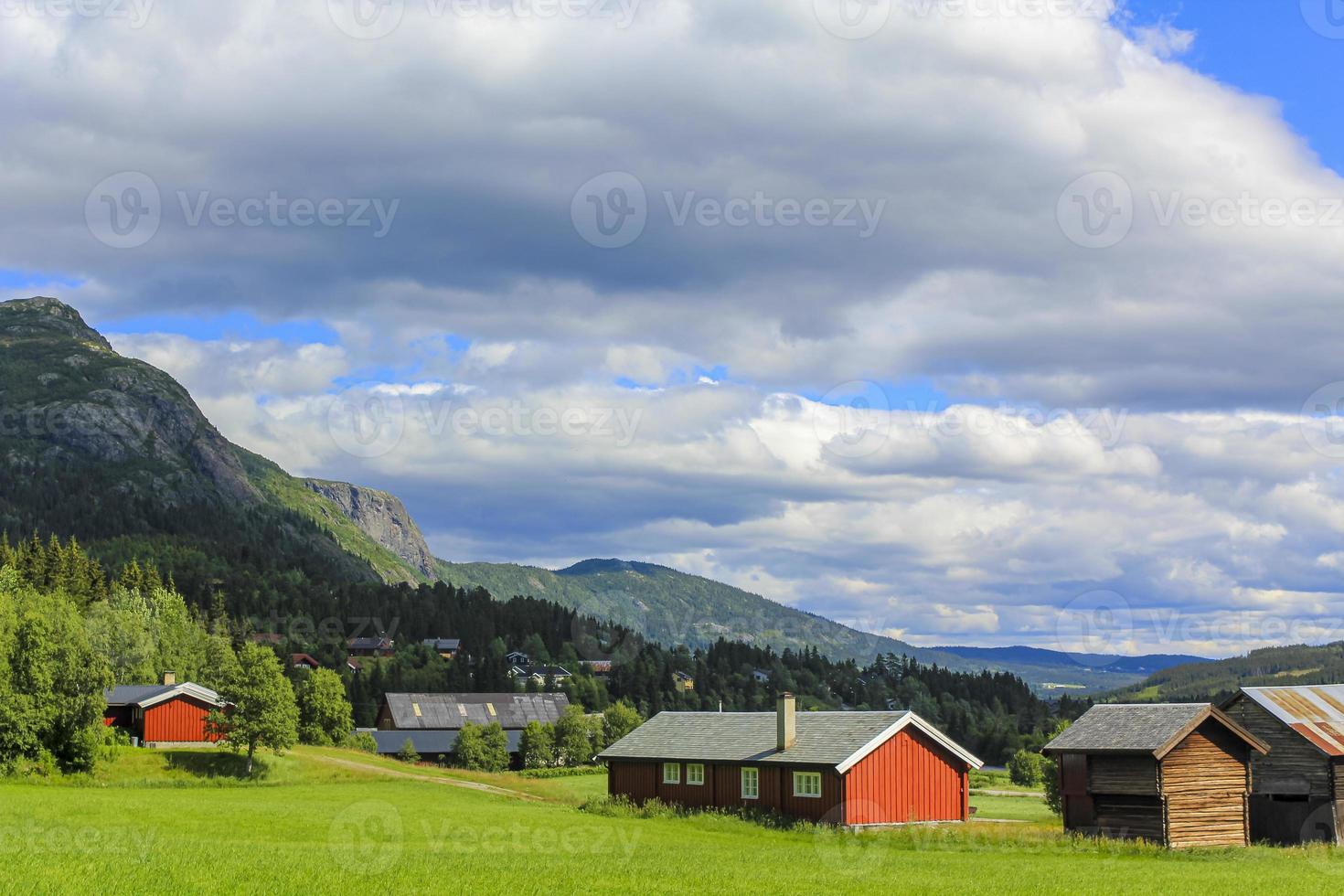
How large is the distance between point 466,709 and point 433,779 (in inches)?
2753

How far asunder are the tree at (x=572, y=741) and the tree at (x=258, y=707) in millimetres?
46653

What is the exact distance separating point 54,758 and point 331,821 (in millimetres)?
34200

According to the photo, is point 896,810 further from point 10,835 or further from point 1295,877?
point 10,835

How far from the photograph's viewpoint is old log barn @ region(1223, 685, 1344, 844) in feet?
182

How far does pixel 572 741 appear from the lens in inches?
5079

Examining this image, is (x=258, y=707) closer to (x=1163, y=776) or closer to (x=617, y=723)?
(x=1163, y=776)

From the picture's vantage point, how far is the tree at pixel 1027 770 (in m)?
119

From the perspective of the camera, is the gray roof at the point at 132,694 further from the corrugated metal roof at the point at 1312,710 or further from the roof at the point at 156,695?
the corrugated metal roof at the point at 1312,710

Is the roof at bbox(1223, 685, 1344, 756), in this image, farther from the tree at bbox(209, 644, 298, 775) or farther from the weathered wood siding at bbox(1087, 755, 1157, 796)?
the tree at bbox(209, 644, 298, 775)

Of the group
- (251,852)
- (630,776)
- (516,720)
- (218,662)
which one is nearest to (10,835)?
(251,852)

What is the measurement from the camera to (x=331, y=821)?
5216cm

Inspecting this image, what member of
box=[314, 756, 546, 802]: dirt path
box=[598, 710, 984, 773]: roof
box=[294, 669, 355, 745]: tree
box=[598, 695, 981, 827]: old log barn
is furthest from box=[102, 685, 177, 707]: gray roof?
box=[598, 695, 981, 827]: old log barn

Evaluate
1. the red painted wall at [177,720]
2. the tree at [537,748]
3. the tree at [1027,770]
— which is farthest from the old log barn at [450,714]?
the tree at [1027,770]

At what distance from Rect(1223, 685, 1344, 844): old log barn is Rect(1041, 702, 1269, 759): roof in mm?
1627
